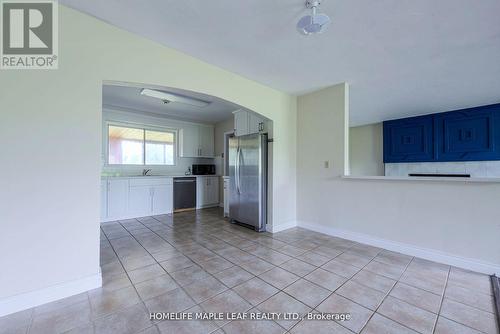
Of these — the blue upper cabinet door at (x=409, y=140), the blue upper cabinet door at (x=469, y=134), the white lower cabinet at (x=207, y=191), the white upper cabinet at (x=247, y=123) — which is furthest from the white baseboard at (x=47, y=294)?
the blue upper cabinet door at (x=469, y=134)

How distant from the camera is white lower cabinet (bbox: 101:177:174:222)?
429cm

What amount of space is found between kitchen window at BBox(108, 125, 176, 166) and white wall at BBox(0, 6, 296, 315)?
336cm

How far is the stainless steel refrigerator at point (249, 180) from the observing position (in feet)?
12.2

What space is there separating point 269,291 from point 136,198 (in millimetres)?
3904

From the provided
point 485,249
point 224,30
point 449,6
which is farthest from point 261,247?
point 449,6

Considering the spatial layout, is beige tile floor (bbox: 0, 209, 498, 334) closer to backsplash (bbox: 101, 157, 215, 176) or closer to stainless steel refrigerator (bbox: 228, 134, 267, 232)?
stainless steel refrigerator (bbox: 228, 134, 267, 232)

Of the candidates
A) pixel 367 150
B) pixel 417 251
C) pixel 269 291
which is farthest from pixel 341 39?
pixel 367 150

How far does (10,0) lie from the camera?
165cm

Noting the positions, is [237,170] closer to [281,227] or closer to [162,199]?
[281,227]

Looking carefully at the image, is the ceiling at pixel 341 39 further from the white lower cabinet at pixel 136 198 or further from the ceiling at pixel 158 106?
the white lower cabinet at pixel 136 198

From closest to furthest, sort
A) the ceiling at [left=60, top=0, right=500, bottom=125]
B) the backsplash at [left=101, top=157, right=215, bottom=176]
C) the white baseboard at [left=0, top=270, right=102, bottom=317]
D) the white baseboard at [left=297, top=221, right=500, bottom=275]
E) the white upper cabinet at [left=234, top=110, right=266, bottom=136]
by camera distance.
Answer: the white baseboard at [left=0, top=270, right=102, bottom=317]
the ceiling at [left=60, top=0, right=500, bottom=125]
the white baseboard at [left=297, top=221, right=500, bottom=275]
the white upper cabinet at [left=234, top=110, right=266, bottom=136]
the backsplash at [left=101, top=157, right=215, bottom=176]

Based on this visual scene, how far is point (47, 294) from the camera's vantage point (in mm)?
1729

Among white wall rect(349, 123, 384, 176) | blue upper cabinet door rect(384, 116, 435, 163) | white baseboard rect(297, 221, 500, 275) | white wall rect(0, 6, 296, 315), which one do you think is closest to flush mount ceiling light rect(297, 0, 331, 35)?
white wall rect(0, 6, 296, 315)

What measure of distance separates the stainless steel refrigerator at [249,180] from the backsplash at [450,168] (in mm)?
3993
